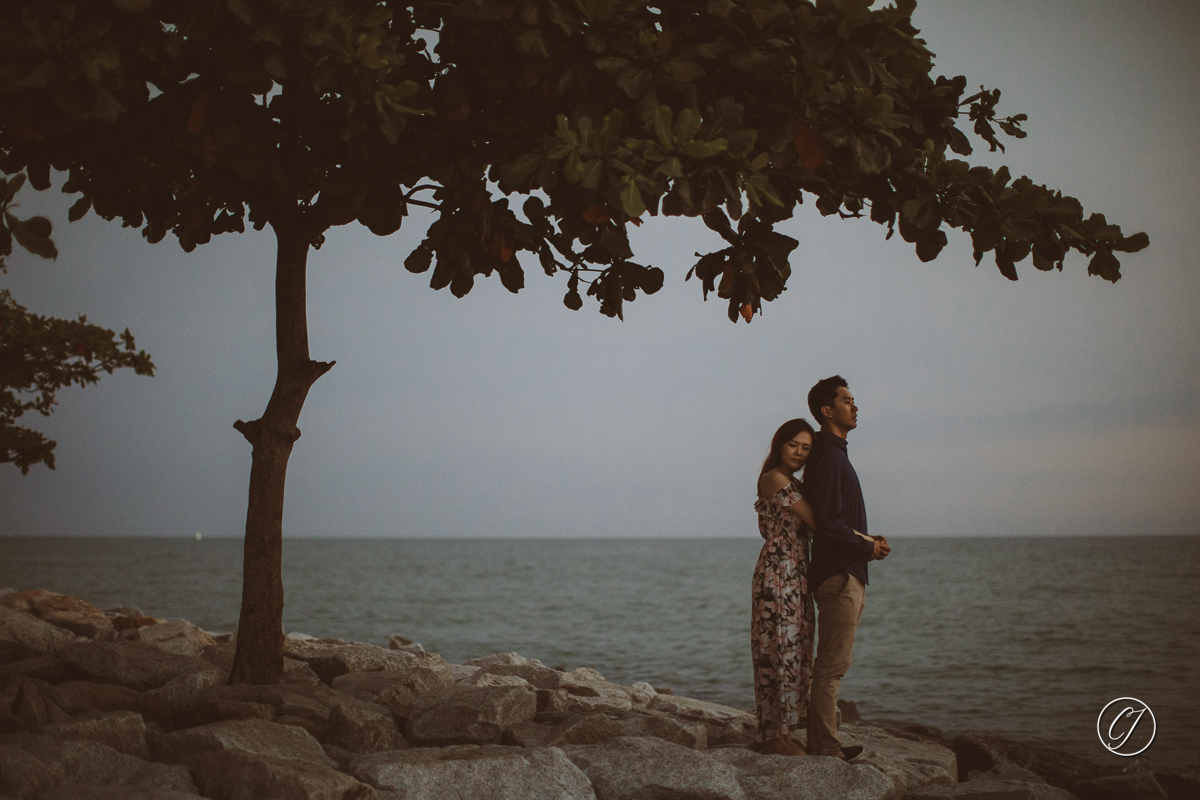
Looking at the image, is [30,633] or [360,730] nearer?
[360,730]

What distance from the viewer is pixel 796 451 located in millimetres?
6051

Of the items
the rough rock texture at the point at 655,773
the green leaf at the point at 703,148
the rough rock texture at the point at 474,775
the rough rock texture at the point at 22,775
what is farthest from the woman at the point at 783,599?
the rough rock texture at the point at 22,775

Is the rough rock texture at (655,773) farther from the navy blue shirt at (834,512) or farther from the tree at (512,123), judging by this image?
the tree at (512,123)

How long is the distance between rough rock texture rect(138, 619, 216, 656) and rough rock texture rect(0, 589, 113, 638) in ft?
1.82

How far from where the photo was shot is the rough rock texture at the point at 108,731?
4.56 metres

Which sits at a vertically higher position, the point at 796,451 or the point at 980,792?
the point at 796,451

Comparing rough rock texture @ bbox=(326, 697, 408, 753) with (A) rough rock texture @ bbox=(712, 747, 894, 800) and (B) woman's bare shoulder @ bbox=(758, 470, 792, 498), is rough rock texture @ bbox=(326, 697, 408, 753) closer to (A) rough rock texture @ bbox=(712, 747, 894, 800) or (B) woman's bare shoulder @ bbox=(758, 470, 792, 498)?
(A) rough rock texture @ bbox=(712, 747, 894, 800)

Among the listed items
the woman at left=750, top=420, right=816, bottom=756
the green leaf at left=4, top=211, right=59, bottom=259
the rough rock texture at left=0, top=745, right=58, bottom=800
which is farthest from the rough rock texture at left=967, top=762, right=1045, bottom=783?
the green leaf at left=4, top=211, right=59, bottom=259

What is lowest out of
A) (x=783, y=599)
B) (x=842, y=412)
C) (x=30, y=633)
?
(x=30, y=633)

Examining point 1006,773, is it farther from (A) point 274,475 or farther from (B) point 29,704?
(B) point 29,704

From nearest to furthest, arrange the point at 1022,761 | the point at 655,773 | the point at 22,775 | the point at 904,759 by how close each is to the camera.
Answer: the point at 22,775 < the point at 655,773 < the point at 904,759 < the point at 1022,761

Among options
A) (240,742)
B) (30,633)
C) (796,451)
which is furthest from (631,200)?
(30,633)

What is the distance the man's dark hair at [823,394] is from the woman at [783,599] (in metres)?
0.10

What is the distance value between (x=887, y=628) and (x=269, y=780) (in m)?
25.9
